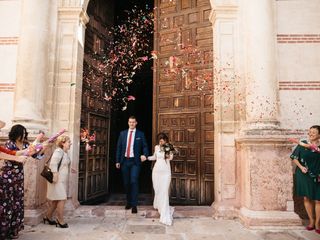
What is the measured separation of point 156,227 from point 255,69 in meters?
3.19

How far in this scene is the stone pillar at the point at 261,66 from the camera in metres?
5.11

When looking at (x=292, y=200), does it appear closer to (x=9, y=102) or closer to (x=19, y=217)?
(x=19, y=217)

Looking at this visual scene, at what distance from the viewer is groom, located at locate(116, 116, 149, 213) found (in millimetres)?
5488

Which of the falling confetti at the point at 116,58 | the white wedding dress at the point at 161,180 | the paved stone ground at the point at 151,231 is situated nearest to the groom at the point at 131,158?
the white wedding dress at the point at 161,180

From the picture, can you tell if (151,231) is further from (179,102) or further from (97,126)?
(97,126)

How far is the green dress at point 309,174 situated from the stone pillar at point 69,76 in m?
3.90

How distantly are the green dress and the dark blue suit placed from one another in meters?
2.63

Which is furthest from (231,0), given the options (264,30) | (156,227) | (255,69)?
(156,227)

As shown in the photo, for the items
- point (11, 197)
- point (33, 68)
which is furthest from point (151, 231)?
point (33, 68)

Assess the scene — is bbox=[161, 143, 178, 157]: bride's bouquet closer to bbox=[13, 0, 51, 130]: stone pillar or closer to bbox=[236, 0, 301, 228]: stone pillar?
bbox=[236, 0, 301, 228]: stone pillar

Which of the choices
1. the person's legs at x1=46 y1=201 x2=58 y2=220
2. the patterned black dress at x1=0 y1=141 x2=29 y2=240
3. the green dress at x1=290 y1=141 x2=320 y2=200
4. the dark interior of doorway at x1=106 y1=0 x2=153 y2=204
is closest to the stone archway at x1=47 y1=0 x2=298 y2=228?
the green dress at x1=290 y1=141 x2=320 y2=200

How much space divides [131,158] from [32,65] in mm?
2492

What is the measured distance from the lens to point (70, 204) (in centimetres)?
537

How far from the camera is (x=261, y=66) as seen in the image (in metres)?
5.16
